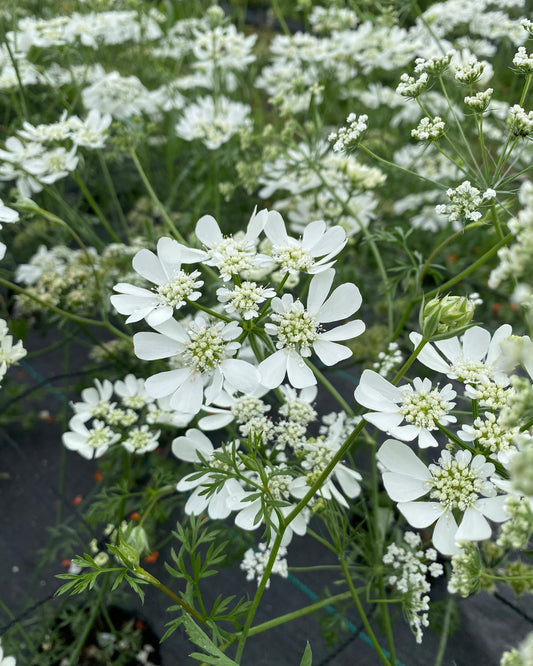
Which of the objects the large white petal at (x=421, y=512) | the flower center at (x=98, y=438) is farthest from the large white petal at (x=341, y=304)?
the flower center at (x=98, y=438)

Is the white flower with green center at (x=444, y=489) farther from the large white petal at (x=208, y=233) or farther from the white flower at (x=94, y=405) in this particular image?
the white flower at (x=94, y=405)

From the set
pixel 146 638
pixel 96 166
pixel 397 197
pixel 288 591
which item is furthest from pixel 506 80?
pixel 146 638

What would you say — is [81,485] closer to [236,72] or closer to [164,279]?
[164,279]

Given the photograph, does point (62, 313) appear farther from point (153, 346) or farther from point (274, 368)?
point (274, 368)

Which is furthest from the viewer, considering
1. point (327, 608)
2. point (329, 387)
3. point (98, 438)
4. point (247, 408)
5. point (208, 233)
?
point (327, 608)

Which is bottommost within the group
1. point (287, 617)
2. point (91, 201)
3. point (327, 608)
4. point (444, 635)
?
point (327, 608)

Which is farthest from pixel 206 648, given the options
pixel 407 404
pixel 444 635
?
pixel 444 635

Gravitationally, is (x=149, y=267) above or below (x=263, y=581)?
above
